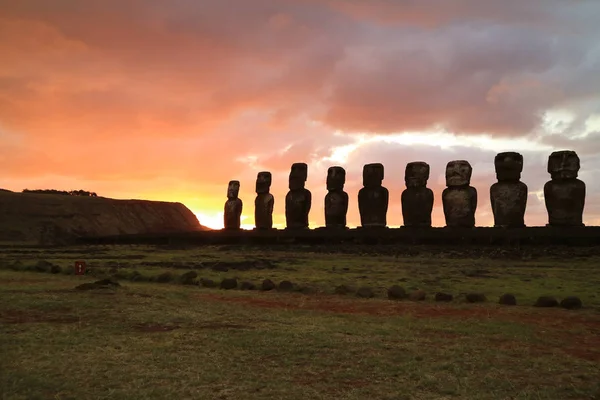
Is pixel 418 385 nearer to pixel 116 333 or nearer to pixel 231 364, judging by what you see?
pixel 231 364

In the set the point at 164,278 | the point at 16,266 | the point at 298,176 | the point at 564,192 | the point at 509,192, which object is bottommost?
the point at 164,278

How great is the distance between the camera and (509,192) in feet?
72.6

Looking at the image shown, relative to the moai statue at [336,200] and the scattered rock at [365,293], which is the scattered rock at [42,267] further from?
the moai statue at [336,200]

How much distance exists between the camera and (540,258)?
17.6 meters

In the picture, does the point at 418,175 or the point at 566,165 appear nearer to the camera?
the point at 566,165

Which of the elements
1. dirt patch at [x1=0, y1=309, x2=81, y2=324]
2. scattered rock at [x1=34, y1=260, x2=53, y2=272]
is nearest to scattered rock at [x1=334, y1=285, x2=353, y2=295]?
dirt patch at [x1=0, y1=309, x2=81, y2=324]

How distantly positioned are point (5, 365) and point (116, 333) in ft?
5.14

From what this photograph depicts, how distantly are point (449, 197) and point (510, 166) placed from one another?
2692 millimetres

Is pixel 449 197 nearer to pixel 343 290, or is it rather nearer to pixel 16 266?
pixel 343 290

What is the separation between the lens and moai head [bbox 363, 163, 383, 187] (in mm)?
26203

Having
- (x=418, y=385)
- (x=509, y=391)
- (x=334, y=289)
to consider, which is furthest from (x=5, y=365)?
(x=334, y=289)

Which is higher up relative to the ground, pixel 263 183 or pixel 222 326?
pixel 263 183

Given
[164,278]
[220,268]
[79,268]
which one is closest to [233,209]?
[220,268]

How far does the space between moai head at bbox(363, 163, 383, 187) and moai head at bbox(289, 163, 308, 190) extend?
402 centimetres
